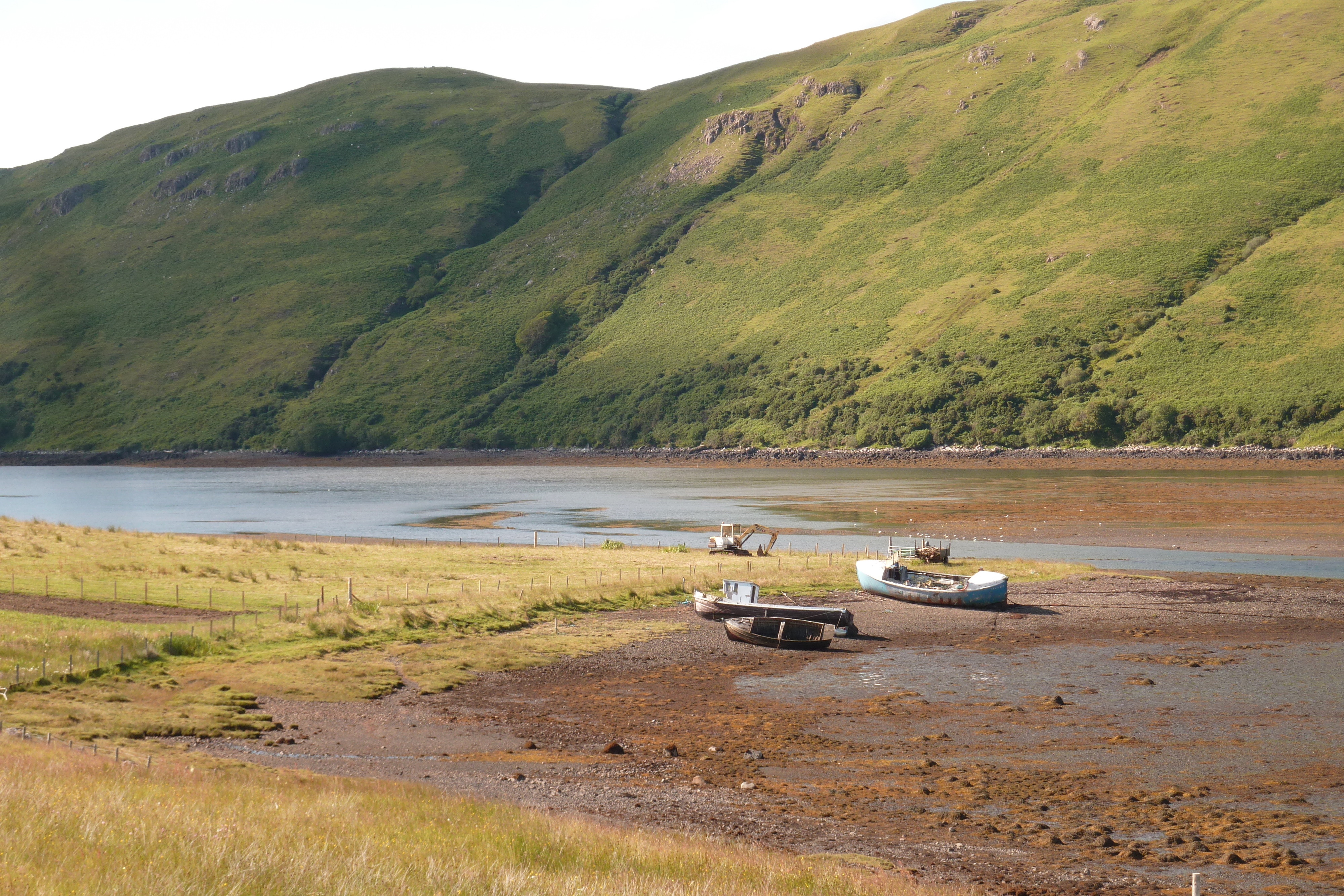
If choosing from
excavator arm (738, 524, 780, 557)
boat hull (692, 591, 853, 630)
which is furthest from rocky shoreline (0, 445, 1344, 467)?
boat hull (692, 591, 853, 630)

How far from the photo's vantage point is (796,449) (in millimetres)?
186000

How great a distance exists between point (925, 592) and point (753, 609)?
10886 millimetres

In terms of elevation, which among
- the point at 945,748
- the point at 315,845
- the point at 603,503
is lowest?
the point at 603,503

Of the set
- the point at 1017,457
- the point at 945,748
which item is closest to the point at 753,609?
the point at 945,748

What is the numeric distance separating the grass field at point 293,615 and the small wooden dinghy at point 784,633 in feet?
13.3

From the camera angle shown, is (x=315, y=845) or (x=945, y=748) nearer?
(x=315, y=845)

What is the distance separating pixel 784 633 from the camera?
40.7 m

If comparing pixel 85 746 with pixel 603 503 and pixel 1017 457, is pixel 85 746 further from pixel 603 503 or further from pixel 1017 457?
pixel 1017 457

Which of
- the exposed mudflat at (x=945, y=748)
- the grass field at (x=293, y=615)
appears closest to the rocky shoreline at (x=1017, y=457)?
the grass field at (x=293, y=615)

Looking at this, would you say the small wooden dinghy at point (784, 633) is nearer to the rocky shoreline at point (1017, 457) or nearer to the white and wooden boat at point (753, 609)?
the white and wooden boat at point (753, 609)

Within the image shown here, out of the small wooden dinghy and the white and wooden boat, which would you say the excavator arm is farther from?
the small wooden dinghy

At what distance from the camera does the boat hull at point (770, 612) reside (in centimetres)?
4259

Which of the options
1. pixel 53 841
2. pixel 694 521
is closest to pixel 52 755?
Answer: pixel 53 841

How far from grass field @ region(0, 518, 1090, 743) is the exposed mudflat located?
2.00 metres
